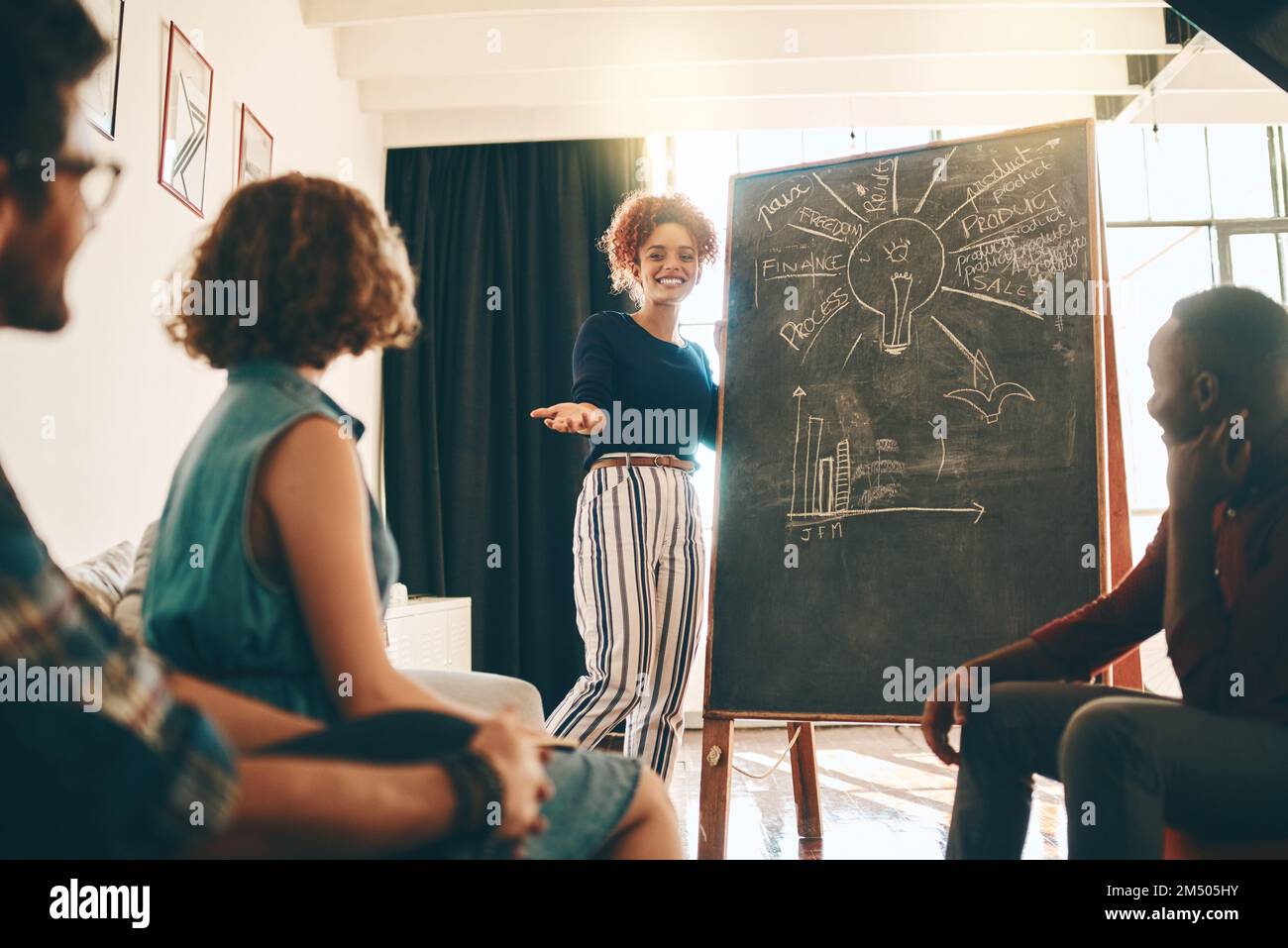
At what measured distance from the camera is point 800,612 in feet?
6.43

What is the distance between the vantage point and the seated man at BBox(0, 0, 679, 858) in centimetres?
53

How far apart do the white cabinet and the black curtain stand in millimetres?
333

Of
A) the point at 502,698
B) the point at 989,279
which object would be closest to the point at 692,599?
the point at 502,698

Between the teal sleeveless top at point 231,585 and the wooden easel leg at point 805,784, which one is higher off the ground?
the teal sleeveless top at point 231,585

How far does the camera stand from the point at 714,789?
1.92 meters

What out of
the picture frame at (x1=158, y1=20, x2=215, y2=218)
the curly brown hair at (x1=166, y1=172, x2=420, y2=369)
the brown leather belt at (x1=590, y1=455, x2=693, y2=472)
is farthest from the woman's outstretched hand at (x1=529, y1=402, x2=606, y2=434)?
the picture frame at (x1=158, y1=20, x2=215, y2=218)

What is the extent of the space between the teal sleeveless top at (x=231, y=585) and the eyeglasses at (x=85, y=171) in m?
0.19

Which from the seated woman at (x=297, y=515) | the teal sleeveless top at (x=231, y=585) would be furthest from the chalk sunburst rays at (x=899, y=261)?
the teal sleeveless top at (x=231, y=585)

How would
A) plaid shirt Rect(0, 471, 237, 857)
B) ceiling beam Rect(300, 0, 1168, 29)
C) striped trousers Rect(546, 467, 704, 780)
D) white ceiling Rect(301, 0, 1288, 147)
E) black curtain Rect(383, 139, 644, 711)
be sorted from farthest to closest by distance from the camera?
1. black curtain Rect(383, 139, 644, 711)
2. white ceiling Rect(301, 0, 1288, 147)
3. ceiling beam Rect(300, 0, 1168, 29)
4. striped trousers Rect(546, 467, 704, 780)
5. plaid shirt Rect(0, 471, 237, 857)

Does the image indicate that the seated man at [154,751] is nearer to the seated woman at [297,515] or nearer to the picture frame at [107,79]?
the seated woman at [297,515]

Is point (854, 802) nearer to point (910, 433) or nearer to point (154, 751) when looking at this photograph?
point (910, 433)

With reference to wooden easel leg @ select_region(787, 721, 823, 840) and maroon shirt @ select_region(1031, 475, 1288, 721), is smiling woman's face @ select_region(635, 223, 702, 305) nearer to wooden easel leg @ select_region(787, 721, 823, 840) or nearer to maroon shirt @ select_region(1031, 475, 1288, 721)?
wooden easel leg @ select_region(787, 721, 823, 840)

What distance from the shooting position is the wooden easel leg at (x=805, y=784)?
7.72 feet
